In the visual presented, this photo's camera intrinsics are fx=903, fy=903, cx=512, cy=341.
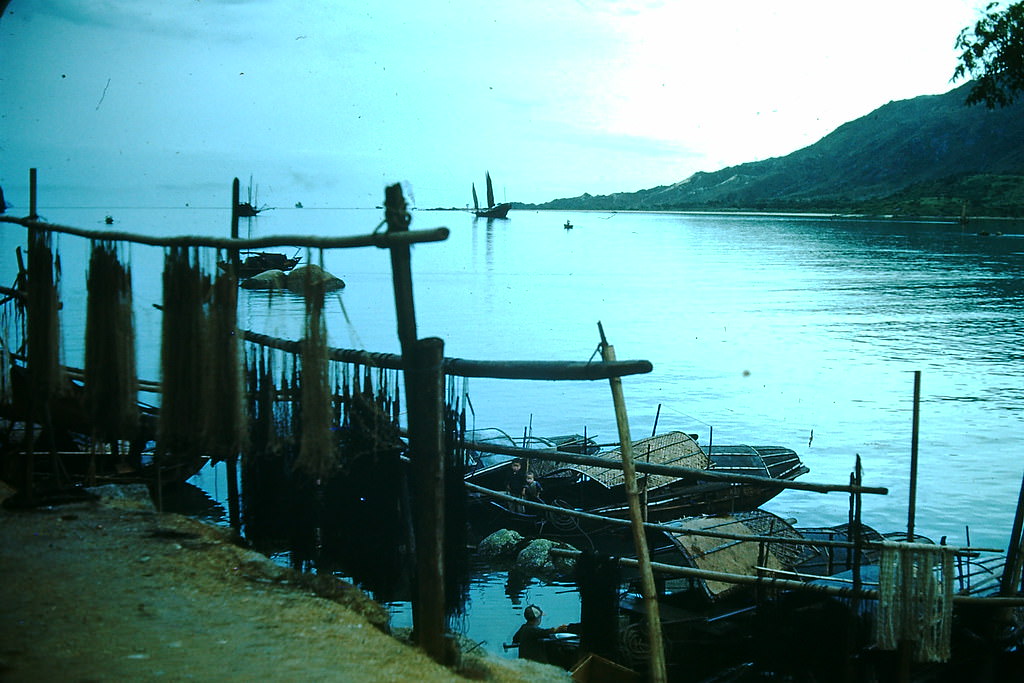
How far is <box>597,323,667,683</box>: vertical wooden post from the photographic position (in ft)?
19.2

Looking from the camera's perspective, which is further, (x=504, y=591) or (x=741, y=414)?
(x=741, y=414)

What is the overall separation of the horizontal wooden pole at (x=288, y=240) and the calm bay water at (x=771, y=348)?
1.59 feet

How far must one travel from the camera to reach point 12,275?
62.1 meters

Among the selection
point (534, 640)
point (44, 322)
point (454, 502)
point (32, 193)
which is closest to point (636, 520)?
point (454, 502)

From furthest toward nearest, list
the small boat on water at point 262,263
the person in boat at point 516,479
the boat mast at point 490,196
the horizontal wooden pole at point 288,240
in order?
the boat mast at point 490,196 → the small boat on water at point 262,263 → the person in boat at point 516,479 → the horizontal wooden pole at point 288,240

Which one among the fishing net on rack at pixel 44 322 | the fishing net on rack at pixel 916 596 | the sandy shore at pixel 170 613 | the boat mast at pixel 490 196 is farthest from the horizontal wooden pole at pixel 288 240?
the boat mast at pixel 490 196

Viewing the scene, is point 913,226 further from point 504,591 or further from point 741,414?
point 504,591

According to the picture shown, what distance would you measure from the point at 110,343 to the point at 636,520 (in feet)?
13.8

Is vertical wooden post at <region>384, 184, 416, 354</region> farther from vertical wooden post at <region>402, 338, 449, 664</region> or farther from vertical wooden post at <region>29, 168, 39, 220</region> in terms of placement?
vertical wooden post at <region>29, 168, 39, 220</region>

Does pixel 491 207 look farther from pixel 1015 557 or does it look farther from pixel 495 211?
pixel 1015 557

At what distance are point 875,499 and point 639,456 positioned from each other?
30.9 feet

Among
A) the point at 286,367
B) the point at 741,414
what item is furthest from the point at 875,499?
the point at 286,367

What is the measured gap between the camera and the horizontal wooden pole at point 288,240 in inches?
202

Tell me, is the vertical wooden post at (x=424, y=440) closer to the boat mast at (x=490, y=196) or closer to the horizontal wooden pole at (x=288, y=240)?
the horizontal wooden pole at (x=288, y=240)
